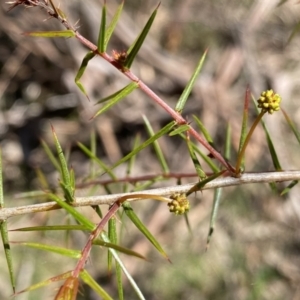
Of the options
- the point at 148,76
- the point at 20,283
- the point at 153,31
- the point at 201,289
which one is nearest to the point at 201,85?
the point at 148,76

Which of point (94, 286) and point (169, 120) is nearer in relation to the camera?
point (94, 286)

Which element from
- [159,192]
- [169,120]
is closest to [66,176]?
[159,192]

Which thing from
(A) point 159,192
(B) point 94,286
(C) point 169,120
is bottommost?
(B) point 94,286

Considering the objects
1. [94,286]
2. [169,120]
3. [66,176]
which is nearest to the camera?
[94,286]

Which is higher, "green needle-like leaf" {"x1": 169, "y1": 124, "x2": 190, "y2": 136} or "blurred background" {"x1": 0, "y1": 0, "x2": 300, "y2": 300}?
"blurred background" {"x1": 0, "y1": 0, "x2": 300, "y2": 300}

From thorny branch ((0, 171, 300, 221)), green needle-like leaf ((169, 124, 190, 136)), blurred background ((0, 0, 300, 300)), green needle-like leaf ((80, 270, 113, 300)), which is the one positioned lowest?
green needle-like leaf ((80, 270, 113, 300))

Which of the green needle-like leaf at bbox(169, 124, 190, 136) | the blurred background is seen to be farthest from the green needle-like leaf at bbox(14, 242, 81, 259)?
the blurred background

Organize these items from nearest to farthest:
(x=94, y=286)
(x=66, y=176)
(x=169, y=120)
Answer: (x=94, y=286)
(x=66, y=176)
(x=169, y=120)

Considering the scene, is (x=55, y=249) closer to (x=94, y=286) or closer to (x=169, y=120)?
(x=94, y=286)

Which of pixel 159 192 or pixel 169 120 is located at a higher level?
pixel 169 120

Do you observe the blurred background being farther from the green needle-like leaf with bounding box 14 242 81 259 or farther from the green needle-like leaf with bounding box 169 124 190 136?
the green needle-like leaf with bounding box 14 242 81 259
